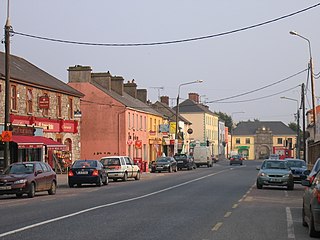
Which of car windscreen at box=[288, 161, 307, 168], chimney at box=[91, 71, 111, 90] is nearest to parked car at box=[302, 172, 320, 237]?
car windscreen at box=[288, 161, 307, 168]

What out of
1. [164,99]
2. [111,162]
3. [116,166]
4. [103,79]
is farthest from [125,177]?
[164,99]

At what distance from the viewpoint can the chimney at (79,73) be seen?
62.8m

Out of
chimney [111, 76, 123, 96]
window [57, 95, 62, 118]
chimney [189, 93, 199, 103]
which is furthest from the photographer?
chimney [189, 93, 199, 103]

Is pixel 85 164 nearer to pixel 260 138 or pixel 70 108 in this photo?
pixel 70 108

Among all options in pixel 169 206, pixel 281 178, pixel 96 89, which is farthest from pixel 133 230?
pixel 96 89

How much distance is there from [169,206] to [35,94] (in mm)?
26191

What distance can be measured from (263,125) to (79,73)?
9875 cm

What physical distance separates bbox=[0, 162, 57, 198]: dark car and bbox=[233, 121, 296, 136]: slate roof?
420 feet

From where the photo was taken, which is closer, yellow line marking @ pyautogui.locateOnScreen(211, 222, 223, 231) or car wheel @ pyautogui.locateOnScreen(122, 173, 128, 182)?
yellow line marking @ pyautogui.locateOnScreen(211, 222, 223, 231)

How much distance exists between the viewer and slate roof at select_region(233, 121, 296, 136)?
6029 inches

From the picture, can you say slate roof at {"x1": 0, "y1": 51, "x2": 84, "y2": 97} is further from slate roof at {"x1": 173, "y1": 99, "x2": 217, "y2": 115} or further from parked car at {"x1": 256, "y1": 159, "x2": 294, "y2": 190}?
slate roof at {"x1": 173, "y1": 99, "x2": 217, "y2": 115}

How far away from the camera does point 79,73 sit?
62.9m

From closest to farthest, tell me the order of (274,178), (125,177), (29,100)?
(274,178) < (125,177) < (29,100)

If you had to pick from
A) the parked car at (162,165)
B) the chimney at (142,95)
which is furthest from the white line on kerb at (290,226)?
the chimney at (142,95)
